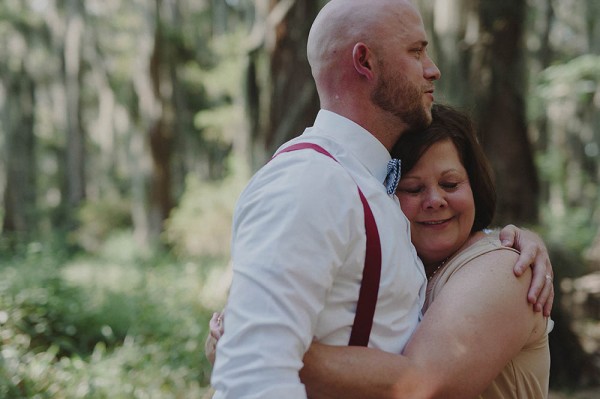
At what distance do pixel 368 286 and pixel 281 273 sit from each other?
0.27 metres

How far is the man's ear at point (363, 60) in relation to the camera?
5.80 ft

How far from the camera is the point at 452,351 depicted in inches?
65.4

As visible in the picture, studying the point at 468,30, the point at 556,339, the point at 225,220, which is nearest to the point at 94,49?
the point at 225,220

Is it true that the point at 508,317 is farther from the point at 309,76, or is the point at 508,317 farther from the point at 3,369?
the point at 309,76

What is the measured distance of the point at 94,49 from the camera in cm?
2648

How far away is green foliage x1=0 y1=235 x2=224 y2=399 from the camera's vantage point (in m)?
4.87

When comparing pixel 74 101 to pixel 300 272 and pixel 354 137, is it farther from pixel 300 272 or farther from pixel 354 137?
pixel 300 272

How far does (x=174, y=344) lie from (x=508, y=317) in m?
5.06

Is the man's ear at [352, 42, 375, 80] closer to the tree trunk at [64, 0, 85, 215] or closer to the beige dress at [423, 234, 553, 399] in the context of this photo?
the beige dress at [423, 234, 553, 399]

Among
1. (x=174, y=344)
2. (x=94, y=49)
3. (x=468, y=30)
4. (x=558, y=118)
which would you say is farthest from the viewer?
(x=558, y=118)

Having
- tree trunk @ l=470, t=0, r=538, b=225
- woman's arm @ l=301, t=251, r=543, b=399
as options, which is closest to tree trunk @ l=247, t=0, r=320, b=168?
tree trunk @ l=470, t=0, r=538, b=225

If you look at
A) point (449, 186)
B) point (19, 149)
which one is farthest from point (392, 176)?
point (19, 149)

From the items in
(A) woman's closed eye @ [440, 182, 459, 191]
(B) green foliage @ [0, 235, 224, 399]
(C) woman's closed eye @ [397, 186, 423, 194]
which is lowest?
(B) green foliage @ [0, 235, 224, 399]

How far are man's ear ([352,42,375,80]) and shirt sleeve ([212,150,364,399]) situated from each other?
0.35 m
